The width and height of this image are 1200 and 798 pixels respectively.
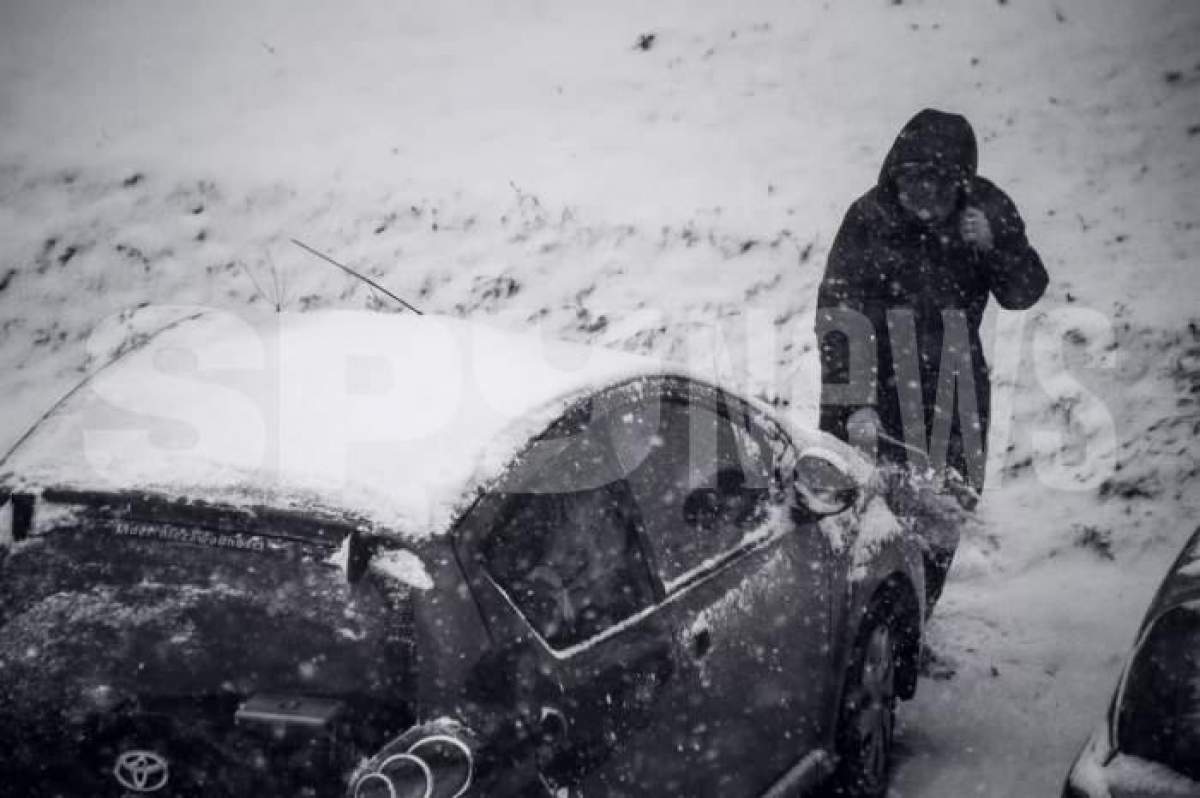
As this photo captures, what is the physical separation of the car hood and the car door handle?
0.87m

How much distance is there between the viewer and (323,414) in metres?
2.26

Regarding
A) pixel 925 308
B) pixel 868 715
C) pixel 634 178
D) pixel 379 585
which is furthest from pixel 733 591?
pixel 634 178

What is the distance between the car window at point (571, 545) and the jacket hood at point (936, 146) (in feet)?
9.79

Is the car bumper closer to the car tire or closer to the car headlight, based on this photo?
the car tire

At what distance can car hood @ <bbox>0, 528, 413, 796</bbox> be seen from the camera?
1833 millimetres

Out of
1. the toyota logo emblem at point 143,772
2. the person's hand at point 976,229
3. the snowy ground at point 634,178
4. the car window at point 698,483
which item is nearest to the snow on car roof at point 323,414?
the car window at point 698,483

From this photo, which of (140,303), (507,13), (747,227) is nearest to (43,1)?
(140,303)

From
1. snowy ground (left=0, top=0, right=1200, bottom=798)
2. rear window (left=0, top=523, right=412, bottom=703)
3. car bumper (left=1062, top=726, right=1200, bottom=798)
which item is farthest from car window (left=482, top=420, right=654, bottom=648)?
snowy ground (left=0, top=0, right=1200, bottom=798)

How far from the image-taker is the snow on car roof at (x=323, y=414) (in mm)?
1962

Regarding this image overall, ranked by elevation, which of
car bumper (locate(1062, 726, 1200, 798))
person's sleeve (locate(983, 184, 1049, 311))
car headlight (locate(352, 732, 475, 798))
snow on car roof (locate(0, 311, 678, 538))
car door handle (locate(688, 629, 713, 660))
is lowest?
car bumper (locate(1062, 726, 1200, 798))

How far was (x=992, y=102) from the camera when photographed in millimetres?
7848

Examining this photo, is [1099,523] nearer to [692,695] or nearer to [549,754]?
[692,695]

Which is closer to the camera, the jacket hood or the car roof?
the car roof

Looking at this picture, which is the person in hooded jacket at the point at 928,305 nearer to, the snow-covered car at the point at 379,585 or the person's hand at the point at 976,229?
the person's hand at the point at 976,229
